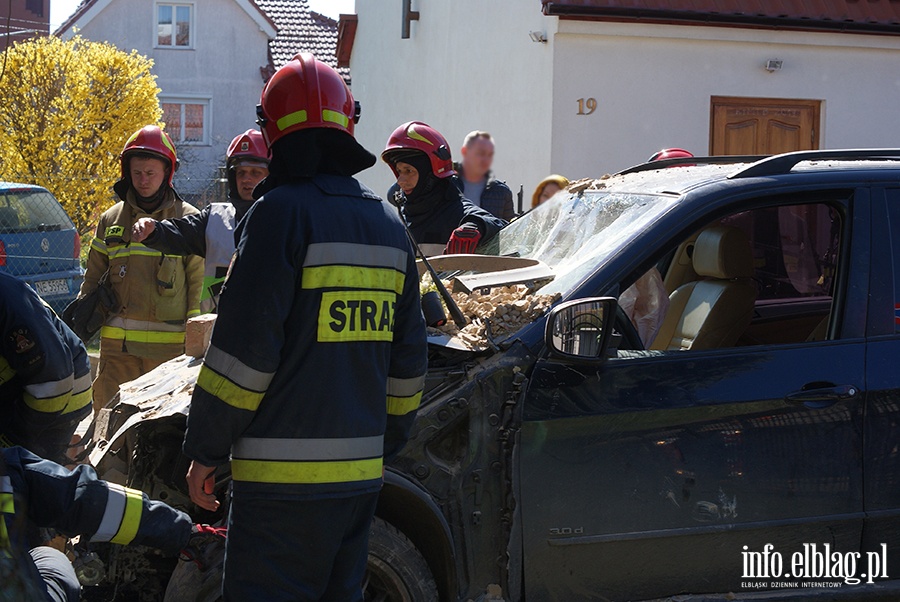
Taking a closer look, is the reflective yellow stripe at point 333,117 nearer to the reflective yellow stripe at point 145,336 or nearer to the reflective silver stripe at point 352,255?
the reflective silver stripe at point 352,255

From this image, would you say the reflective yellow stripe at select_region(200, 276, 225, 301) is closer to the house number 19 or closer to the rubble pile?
the rubble pile

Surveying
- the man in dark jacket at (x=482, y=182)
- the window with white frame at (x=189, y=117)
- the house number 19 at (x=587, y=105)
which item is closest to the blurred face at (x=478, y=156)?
the man in dark jacket at (x=482, y=182)

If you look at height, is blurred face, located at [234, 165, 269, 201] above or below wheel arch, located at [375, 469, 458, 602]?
above

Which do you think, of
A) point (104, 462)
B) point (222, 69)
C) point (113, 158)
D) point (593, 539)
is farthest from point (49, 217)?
point (222, 69)

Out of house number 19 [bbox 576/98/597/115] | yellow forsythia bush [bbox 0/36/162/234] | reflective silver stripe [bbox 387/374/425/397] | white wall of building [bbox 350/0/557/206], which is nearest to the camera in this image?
reflective silver stripe [bbox 387/374/425/397]

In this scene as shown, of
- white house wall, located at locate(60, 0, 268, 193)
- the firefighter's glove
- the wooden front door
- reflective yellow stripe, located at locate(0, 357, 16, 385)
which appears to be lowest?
the firefighter's glove

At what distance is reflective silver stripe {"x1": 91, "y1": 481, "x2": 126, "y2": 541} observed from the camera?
262cm

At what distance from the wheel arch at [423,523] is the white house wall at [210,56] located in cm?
2826

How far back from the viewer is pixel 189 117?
102 ft

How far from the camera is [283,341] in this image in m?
2.64

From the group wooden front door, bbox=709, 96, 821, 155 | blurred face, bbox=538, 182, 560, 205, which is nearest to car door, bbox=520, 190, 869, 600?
blurred face, bbox=538, 182, 560, 205

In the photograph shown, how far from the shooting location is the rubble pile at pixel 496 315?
345cm

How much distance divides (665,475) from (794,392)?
531mm

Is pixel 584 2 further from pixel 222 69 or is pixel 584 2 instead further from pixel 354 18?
pixel 222 69
